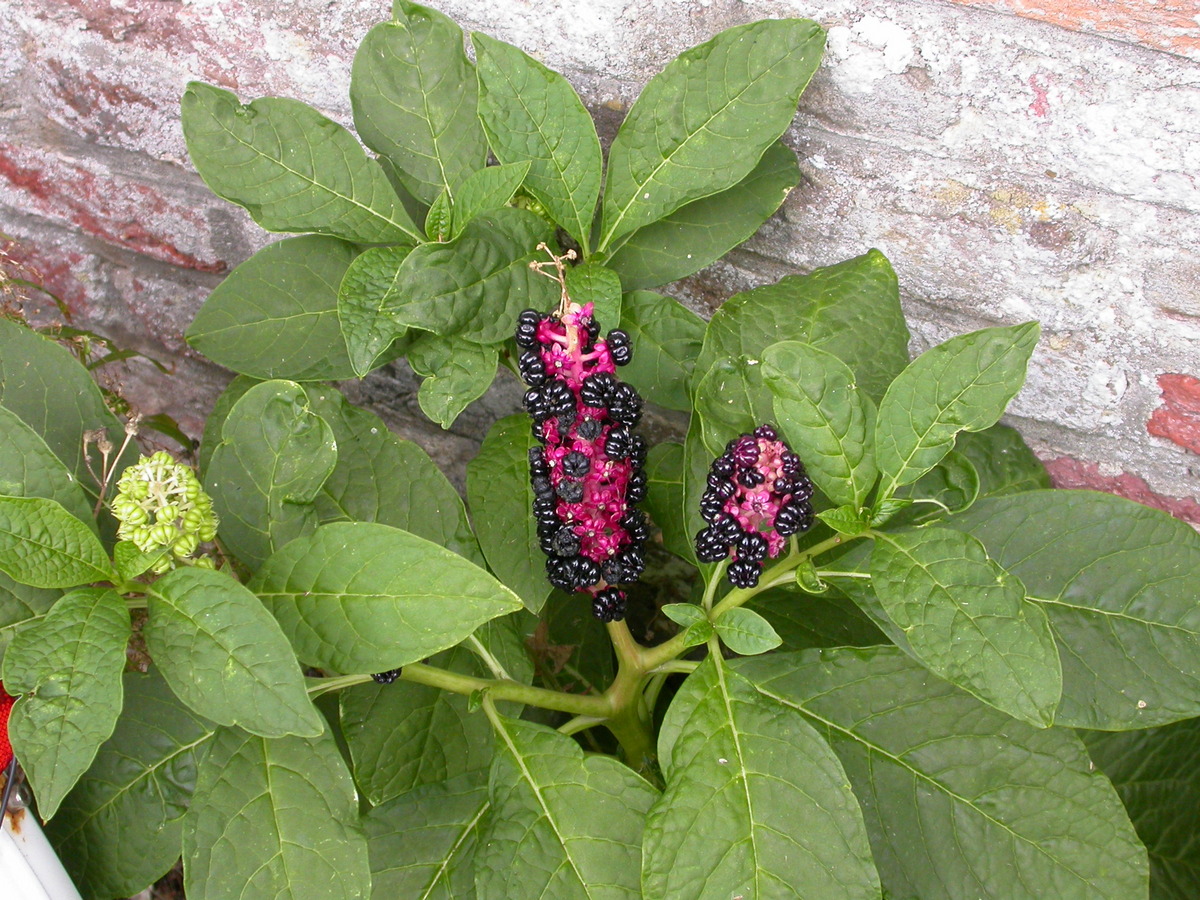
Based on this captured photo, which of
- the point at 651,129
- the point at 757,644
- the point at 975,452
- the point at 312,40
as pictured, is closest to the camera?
the point at 757,644

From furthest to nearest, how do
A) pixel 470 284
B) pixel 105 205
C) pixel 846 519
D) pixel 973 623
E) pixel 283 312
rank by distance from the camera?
pixel 105 205
pixel 283 312
pixel 470 284
pixel 846 519
pixel 973 623

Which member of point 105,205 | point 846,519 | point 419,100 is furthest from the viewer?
point 105,205

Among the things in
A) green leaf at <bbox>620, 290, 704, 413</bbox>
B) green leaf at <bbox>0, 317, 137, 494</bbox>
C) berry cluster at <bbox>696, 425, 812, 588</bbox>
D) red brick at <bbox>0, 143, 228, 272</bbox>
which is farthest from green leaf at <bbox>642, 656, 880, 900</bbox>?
red brick at <bbox>0, 143, 228, 272</bbox>

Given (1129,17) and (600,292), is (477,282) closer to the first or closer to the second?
(600,292)

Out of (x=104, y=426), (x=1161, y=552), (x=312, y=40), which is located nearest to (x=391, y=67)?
(x=312, y=40)

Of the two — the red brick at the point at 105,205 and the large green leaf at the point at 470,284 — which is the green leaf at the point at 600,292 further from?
the red brick at the point at 105,205

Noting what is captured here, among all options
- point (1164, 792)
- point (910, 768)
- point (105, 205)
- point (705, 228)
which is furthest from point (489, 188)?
point (1164, 792)

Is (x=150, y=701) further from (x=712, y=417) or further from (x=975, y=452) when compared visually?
(x=975, y=452)
